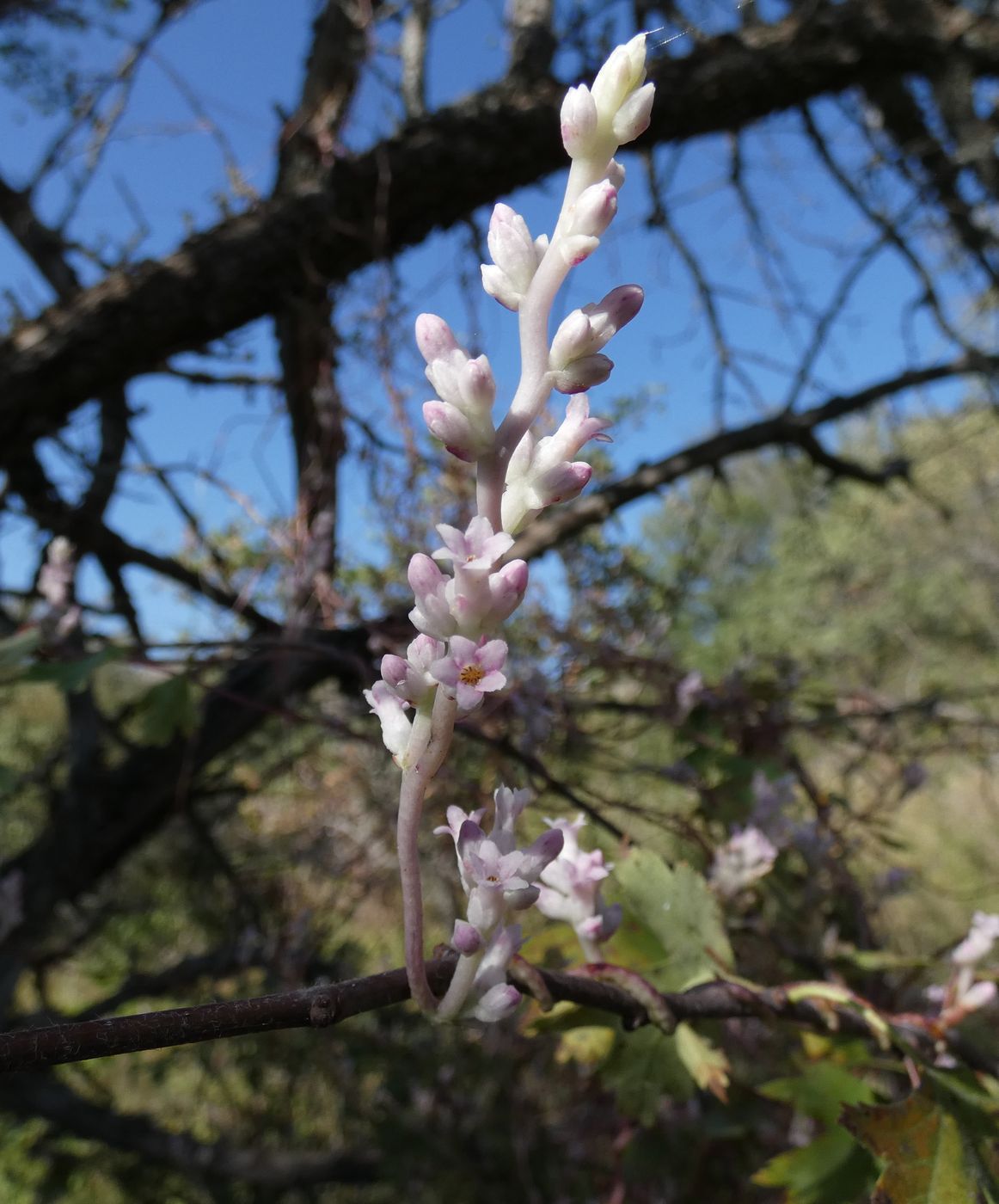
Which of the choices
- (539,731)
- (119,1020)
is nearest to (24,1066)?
(119,1020)

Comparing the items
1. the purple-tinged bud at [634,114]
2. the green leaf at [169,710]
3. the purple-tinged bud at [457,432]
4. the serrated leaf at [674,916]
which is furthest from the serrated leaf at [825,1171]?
the green leaf at [169,710]

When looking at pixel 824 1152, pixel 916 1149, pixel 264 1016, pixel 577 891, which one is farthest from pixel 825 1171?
pixel 264 1016

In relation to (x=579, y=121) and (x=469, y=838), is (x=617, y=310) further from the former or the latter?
(x=469, y=838)

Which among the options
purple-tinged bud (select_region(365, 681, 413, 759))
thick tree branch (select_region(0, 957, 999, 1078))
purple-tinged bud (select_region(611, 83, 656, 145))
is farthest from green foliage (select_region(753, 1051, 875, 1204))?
purple-tinged bud (select_region(611, 83, 656, 145))

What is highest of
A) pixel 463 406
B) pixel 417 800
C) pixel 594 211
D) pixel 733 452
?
pixel 733 452

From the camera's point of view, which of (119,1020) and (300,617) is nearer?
(119,1020)

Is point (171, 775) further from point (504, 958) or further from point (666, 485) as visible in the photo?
point (504, 958)
